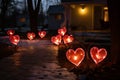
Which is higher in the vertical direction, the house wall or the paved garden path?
the house wall

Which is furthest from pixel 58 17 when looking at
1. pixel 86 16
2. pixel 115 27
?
pixel 115 27

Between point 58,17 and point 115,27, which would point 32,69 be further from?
point 58,17

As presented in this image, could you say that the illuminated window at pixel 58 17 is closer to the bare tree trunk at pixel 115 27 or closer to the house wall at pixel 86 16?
the house wall at pixel 86 16

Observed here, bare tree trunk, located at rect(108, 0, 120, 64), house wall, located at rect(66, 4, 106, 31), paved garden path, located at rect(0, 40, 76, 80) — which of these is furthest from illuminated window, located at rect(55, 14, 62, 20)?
bare tree trunk, located at rect(108, 0, 120, 64)

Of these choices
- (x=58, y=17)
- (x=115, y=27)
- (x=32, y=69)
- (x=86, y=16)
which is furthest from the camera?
(x=58, y=17)

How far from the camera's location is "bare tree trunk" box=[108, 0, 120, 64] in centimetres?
1176

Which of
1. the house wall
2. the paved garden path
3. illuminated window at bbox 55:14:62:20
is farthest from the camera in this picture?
illuminated window at bbox 55:14:62:20

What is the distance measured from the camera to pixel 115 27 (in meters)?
11.9

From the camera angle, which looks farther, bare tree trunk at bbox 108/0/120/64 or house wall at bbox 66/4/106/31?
house wall at bbox 66/4/106/31

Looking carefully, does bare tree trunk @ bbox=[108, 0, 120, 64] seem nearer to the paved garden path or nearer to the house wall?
the paved garden path

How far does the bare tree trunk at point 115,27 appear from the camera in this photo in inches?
463

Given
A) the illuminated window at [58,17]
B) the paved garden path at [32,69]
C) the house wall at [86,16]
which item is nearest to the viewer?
the paved garden path at [32,69]

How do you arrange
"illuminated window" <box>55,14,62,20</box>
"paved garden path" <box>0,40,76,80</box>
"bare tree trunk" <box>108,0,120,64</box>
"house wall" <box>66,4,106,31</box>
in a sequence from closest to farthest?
"paved garden path" <box>0,40,76,80</box> → "bare tree trunk" <box>108,0,120,64</box> → "house wall" <box>66,4,106,31</box> → "illuminated window" <box>55,14,62,20</box>

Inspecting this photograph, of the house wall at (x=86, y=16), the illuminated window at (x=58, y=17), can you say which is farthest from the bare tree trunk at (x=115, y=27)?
the illuminated window at (x=58, y=17)
